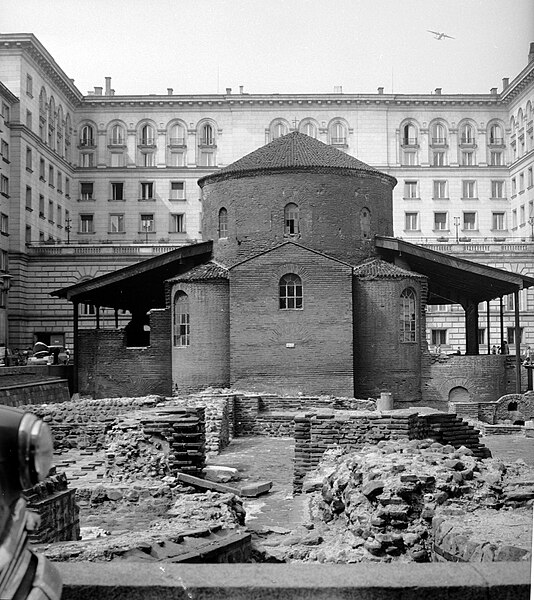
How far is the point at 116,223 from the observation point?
63.0m

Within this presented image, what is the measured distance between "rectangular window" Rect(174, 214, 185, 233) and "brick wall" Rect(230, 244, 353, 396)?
35014 mm

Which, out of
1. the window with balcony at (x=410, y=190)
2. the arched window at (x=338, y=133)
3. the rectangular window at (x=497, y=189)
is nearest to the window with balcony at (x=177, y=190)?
the arched window at (x=338, y=133)

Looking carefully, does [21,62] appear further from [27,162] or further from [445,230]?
[445,230]

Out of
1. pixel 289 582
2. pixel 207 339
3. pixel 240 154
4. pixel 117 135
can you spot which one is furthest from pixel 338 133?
pixel 289 582

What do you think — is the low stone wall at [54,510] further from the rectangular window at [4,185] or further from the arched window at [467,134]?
the arched window at [467,134]

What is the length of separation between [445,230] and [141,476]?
51.9m

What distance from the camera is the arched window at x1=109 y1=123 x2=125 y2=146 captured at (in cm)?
6008

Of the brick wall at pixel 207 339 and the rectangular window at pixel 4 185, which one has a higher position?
the rectangular window at pixel 4 185

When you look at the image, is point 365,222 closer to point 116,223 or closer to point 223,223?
point 223,223

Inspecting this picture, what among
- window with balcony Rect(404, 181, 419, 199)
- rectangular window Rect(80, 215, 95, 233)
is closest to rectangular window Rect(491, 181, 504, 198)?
window with balcony Rect(404, 181, 419, 199)

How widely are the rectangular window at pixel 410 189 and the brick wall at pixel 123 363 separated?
37635 mm

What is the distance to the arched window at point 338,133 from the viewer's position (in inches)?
2544

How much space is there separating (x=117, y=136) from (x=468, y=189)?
88.2 feet

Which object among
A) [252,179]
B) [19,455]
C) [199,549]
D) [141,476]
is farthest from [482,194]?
[19,455]
